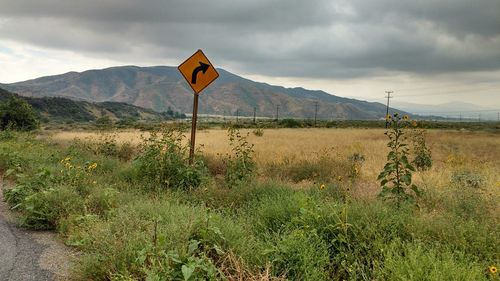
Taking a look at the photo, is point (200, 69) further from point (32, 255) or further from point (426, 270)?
point (426, 270)

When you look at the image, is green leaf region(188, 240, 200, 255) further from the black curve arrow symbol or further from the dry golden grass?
the black curve arrow symbol

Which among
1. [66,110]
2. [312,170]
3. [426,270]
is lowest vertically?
[312,170]

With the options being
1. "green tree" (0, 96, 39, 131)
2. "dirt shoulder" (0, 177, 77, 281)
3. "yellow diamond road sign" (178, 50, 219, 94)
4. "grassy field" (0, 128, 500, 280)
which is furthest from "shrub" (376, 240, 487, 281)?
"green tree" (0, 96, 39, 131)

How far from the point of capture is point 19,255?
490 cm

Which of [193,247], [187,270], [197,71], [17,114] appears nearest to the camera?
[187,270]

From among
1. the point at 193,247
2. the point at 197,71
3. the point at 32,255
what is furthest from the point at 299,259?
the point at 197,71

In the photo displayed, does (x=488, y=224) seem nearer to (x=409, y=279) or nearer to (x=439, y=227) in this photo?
(x=439, y=227)

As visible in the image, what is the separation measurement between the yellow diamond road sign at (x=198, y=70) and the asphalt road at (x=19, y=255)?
498 centimetres

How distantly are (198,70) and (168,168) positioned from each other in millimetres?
2560

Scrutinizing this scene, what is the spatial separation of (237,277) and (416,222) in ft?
8.05

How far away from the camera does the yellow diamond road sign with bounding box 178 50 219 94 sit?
948 cm

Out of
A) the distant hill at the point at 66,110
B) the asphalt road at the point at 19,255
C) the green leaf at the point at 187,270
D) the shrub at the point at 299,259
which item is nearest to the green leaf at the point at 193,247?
the green leaf at the point at 187,270

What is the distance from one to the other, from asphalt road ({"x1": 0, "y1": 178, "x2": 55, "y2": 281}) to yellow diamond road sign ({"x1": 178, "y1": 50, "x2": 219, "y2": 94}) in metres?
4.98

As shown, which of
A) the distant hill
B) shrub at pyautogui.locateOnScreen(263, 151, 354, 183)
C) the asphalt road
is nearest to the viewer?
the asphalt road
